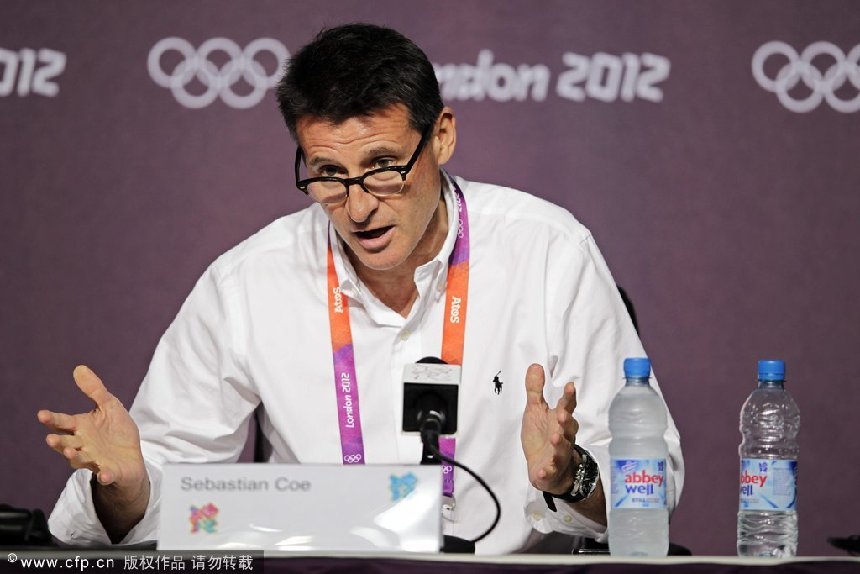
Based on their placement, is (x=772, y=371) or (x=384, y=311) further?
(x=384, y=311)

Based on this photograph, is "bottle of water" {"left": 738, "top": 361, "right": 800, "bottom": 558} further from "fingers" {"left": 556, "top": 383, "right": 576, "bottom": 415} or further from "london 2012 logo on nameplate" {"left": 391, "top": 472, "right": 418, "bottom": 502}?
"london 2012 logo on nameplate" {"left": 391, "top": 472, "right": 418, "bottom": 502}

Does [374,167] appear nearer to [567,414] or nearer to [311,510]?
[567,414]

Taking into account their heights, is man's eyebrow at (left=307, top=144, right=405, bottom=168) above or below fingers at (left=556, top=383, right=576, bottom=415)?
above

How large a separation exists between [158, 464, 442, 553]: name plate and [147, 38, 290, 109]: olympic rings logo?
2.00 meters

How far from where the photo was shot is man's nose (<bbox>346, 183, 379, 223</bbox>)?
2033 mm

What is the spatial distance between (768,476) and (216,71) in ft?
6.90

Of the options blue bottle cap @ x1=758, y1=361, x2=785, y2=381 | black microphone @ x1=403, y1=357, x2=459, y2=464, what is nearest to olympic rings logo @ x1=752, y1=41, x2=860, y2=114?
blue bottle cap @ x1=758, y1=361, x2=785, y2=381

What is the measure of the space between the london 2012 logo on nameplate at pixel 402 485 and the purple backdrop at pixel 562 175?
188 centimetres

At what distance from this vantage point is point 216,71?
10.7ft

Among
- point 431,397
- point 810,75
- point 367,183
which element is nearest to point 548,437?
point 431,397

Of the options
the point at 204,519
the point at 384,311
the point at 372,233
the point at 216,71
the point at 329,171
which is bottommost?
the point at 204,519

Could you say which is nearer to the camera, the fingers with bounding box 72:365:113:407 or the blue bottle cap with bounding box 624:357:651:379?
the blue bottle cap with bounding box 624:357:651:379

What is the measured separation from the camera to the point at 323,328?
2.26m

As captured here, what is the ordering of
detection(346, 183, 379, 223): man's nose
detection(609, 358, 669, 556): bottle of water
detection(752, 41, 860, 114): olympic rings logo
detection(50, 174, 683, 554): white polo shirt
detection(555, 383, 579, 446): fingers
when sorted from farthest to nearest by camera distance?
detection(752, 41, 860, 114): olympic rings logo → detection(50, 174, 683, 554): white polo shirt → detection(346, 183, 379, 223): man's nose → detection(555, 383, 579, 446): fingers → detection(609, 358, 669, 556): bottle of water
